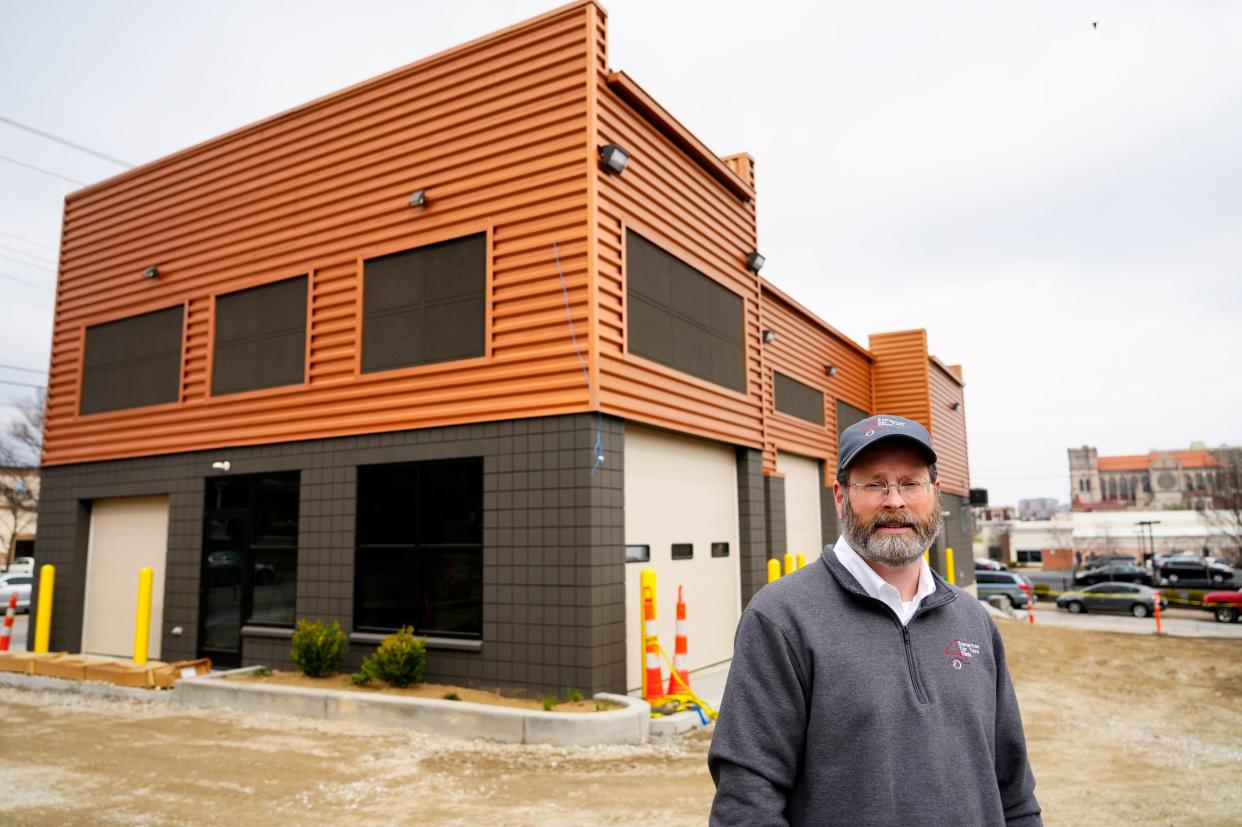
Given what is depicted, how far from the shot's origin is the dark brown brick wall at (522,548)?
9.38m

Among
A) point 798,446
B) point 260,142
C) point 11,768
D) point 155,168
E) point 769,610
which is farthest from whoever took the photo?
point 798,446

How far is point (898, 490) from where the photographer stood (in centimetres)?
239

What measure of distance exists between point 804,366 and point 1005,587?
48.2ft

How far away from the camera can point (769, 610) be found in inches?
87.1

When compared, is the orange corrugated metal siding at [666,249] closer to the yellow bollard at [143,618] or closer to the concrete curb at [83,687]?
the concrete curb at [83,687]

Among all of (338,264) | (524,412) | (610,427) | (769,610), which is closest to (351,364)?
(338,264)

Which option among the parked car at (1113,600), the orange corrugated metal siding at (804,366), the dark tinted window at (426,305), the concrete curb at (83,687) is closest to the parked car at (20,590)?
the concrete curb at (83,687)

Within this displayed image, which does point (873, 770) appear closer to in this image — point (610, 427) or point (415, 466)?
point (610, 427)

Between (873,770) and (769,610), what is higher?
(769,610)

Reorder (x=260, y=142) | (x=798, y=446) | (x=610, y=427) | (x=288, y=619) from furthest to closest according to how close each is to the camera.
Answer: (x=798, y=446)
(x=260, y=142)
(x=288, y=619)
(x=610, y=427)

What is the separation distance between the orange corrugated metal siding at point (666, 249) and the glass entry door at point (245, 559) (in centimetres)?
548

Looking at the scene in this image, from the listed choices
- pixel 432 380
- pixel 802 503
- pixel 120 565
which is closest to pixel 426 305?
pixel 432 380

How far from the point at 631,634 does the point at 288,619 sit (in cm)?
523

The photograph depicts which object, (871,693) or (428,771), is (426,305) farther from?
(871,693)
